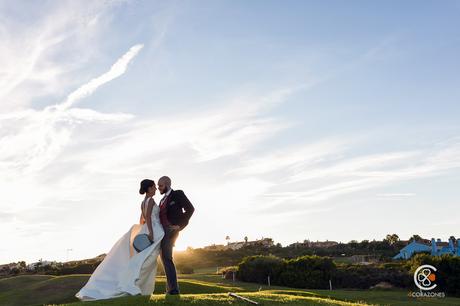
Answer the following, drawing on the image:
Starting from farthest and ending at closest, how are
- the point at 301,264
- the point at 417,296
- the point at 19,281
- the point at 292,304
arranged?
the point at 301,264
the point at 19,281
the point at 417,296
the point at 292,304

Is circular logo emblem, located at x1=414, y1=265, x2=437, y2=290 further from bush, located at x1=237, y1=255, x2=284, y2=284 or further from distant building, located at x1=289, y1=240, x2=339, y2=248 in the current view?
distant building, located at x1=289, y1=240, x2=339, y2=248

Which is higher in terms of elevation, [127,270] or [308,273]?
[127,270]

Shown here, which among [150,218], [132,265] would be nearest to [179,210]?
[150,218]

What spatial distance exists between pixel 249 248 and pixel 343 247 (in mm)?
20741

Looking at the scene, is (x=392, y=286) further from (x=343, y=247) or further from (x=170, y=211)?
(x=343, y=247)

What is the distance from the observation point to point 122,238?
1538 centimetres

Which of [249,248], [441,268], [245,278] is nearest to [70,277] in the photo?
[245,278]

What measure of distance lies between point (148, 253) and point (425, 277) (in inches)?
1389

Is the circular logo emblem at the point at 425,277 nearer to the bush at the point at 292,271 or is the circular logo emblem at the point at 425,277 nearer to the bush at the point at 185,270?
the bush at the point at 292,271

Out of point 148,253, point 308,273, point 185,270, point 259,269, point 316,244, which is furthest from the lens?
point 316,244

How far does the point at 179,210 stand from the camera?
14.5 metres

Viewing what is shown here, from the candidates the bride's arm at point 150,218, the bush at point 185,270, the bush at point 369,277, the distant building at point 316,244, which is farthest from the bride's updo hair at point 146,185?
the distant building at point 316,244

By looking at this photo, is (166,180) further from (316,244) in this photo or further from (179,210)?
(316,244)

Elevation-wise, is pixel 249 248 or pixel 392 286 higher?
pixel 249 248
